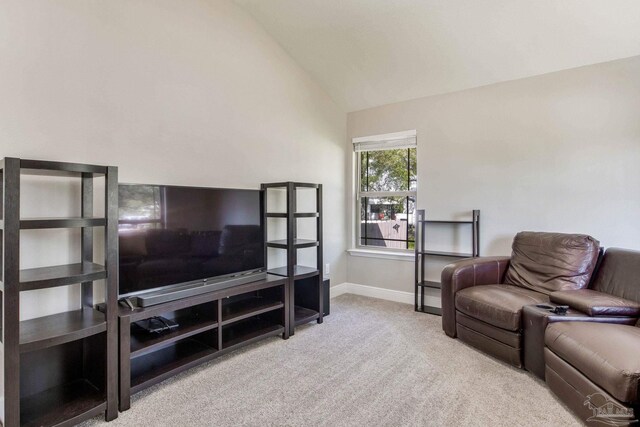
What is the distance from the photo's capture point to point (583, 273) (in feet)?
8.79

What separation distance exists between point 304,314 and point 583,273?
2341 millimetres

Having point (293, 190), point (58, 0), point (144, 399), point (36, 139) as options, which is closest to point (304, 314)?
point (293, 190)

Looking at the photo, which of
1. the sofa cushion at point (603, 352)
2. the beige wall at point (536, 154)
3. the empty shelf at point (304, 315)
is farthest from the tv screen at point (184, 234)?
the sofa cushion at point (603, 352)

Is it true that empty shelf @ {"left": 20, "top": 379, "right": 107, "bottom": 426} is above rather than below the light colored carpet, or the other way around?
above

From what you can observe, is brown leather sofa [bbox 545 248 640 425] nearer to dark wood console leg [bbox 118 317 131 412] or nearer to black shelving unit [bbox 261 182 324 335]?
black shelving unit [bbox 261 182 324 335]

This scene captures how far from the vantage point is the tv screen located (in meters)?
2.19

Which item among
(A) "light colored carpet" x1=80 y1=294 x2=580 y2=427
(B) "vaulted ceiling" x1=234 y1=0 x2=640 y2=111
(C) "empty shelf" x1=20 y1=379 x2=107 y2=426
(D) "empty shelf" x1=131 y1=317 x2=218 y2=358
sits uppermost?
(B) "vaulted ceiling" x1=234 y1=0 x2=640 y2=111

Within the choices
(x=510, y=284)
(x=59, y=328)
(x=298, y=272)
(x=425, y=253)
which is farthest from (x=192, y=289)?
(x=510, y=284)

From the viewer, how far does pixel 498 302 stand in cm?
253

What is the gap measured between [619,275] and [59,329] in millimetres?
3607

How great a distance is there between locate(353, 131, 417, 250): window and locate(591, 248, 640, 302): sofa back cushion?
1806 mm

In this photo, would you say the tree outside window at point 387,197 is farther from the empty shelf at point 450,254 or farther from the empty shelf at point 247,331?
the empty shelf at point 247,331

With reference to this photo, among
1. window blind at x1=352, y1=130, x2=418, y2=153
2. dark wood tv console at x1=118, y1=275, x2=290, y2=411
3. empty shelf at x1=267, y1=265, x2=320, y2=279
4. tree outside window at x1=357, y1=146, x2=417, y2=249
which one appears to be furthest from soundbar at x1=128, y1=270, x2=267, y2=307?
window blind at x1=352, y1=130, x2=418, y2=153

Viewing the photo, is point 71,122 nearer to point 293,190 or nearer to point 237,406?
point 293,190
